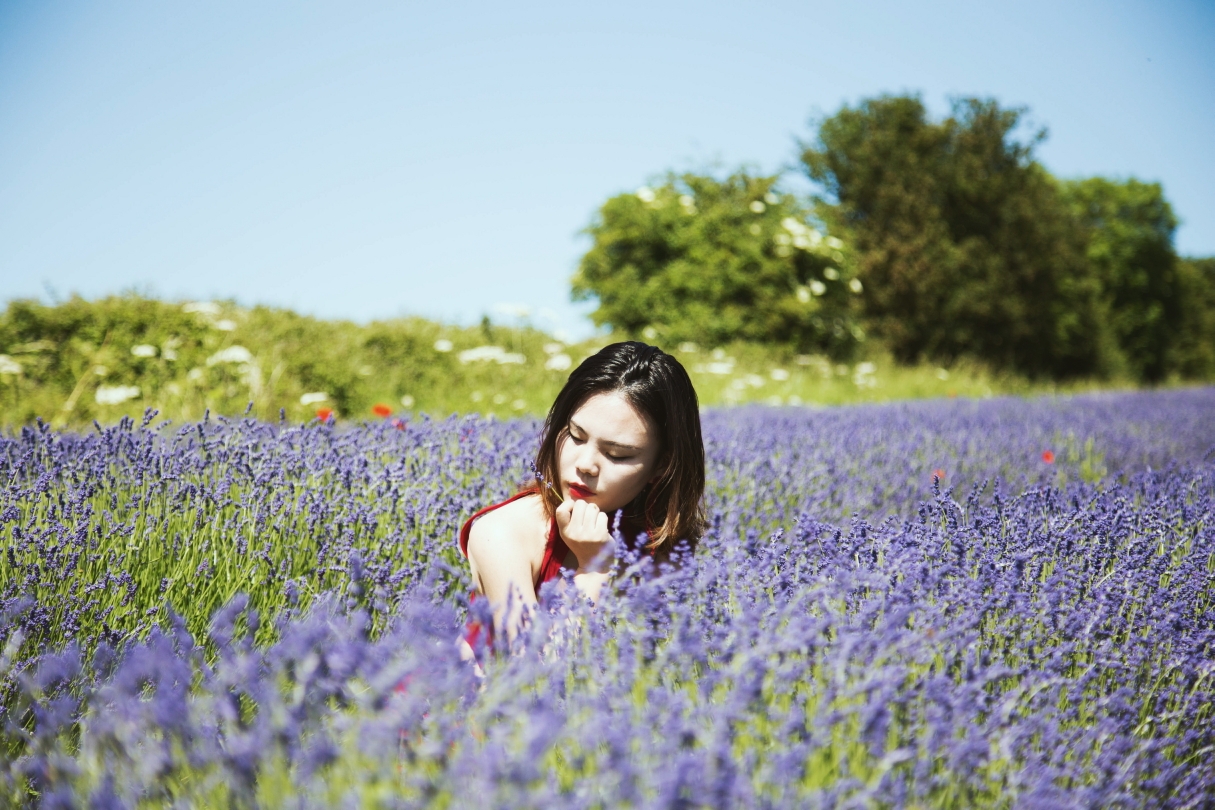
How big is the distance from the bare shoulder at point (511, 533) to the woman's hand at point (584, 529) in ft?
0.27

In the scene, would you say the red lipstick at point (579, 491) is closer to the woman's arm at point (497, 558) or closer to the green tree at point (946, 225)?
the woman's arm at point (497, 558)

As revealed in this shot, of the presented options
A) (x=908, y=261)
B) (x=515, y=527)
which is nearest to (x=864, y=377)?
(x=908, y=261)

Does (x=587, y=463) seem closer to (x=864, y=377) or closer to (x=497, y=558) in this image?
(x=497, y=558)

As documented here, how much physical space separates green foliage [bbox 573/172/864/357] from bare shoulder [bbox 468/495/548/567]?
12.2 metres

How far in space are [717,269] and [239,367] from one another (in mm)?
10098

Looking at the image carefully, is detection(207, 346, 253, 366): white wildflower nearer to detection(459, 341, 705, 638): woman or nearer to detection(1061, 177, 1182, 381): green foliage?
detection(459, 341, 705, 638): woman

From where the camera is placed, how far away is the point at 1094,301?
26.8m

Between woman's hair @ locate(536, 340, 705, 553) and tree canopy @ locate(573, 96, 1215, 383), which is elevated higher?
tree canopy @ locate(573, 96, 1215, 383)

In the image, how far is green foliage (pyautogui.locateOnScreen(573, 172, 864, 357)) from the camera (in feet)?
48.0

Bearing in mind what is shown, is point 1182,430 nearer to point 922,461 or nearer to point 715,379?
point 922,461

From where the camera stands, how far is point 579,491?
6.75 ft

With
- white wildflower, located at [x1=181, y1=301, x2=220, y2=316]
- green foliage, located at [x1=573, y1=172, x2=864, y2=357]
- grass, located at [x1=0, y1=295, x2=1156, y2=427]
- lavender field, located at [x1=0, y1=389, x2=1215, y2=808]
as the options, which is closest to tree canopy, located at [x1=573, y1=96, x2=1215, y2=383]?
green foliage, located at [x1=573, y1=172, x2=864, y2=357]

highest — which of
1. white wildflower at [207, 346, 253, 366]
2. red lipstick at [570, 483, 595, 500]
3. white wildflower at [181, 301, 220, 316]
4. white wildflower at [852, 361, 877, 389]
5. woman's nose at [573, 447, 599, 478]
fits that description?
white wildflower at [181, 301, 220, 316]

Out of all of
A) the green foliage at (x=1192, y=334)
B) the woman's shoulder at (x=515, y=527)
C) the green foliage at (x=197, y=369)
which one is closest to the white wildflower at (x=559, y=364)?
the green foliage at (x=197, y=369)
